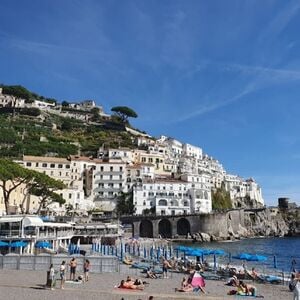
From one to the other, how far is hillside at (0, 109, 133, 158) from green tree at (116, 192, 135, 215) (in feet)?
76.6

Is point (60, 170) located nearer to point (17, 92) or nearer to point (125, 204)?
point (125, 204)

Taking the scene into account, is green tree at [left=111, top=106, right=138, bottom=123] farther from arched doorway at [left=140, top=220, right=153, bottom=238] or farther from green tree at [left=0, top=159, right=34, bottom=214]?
green tree at [left=0, top=159, right=34, bottom=214]

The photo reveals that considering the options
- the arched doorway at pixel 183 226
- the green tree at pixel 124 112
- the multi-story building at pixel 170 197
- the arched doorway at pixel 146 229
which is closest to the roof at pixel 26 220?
the arched doorway at pixel 146 229

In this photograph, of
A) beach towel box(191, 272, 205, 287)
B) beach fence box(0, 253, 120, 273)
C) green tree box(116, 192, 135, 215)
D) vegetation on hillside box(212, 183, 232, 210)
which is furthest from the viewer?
vegetation on hillside box(212, 183, 232, 210)

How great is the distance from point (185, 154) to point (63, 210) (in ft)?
219

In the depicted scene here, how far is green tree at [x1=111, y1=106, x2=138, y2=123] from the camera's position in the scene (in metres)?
152

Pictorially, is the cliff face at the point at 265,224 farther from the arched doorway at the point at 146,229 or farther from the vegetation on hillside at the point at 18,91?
the vegetation on hillside at the point at 18,91

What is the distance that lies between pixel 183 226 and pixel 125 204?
584 inches

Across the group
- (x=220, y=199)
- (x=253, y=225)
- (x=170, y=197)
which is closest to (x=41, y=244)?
(x=170, y=197)

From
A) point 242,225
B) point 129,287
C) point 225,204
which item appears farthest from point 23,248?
point 225,204

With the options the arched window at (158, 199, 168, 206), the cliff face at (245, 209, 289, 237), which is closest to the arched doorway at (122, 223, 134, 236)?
the arched window at (158, 199, 168, 206)

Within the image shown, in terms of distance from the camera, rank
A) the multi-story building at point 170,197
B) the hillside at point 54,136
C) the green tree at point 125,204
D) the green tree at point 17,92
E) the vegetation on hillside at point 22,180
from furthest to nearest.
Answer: the green tree at point 17,92, the hillside at point 54,136, the multi-story building at point 170,197, the green tree at point 125,204, the vegetation on hillside at point 22,180

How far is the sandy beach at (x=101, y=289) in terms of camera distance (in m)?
18.7

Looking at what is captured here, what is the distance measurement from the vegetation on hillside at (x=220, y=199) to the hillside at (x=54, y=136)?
31.3m
